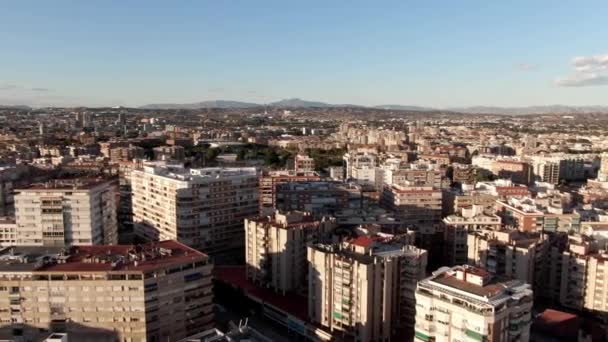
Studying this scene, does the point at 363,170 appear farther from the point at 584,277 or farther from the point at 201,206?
the point at 584,277

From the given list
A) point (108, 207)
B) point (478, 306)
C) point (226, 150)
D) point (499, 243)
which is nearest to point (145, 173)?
point (108, 207)

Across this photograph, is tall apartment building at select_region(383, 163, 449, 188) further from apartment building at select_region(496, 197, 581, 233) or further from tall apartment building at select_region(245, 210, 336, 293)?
tall apartment building at select_region(245, 210, 336, 293)

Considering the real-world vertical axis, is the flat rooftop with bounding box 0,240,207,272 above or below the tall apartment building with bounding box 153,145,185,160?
above

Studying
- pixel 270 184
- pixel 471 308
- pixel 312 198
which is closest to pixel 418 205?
pixel 312 198

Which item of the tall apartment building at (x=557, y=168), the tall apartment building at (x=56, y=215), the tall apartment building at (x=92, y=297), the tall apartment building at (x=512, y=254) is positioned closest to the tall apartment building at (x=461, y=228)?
the tall apartment building at (x=512, y=254)

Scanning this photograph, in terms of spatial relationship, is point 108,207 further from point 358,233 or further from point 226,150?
point 226,150

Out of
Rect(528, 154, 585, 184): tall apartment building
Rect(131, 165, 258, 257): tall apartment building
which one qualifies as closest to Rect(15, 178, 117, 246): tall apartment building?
Rect(131, 165, 258, 257): tall apartment building

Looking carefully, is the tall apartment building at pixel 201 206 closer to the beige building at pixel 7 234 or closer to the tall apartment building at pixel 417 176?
the beige building at pixel 7 234
